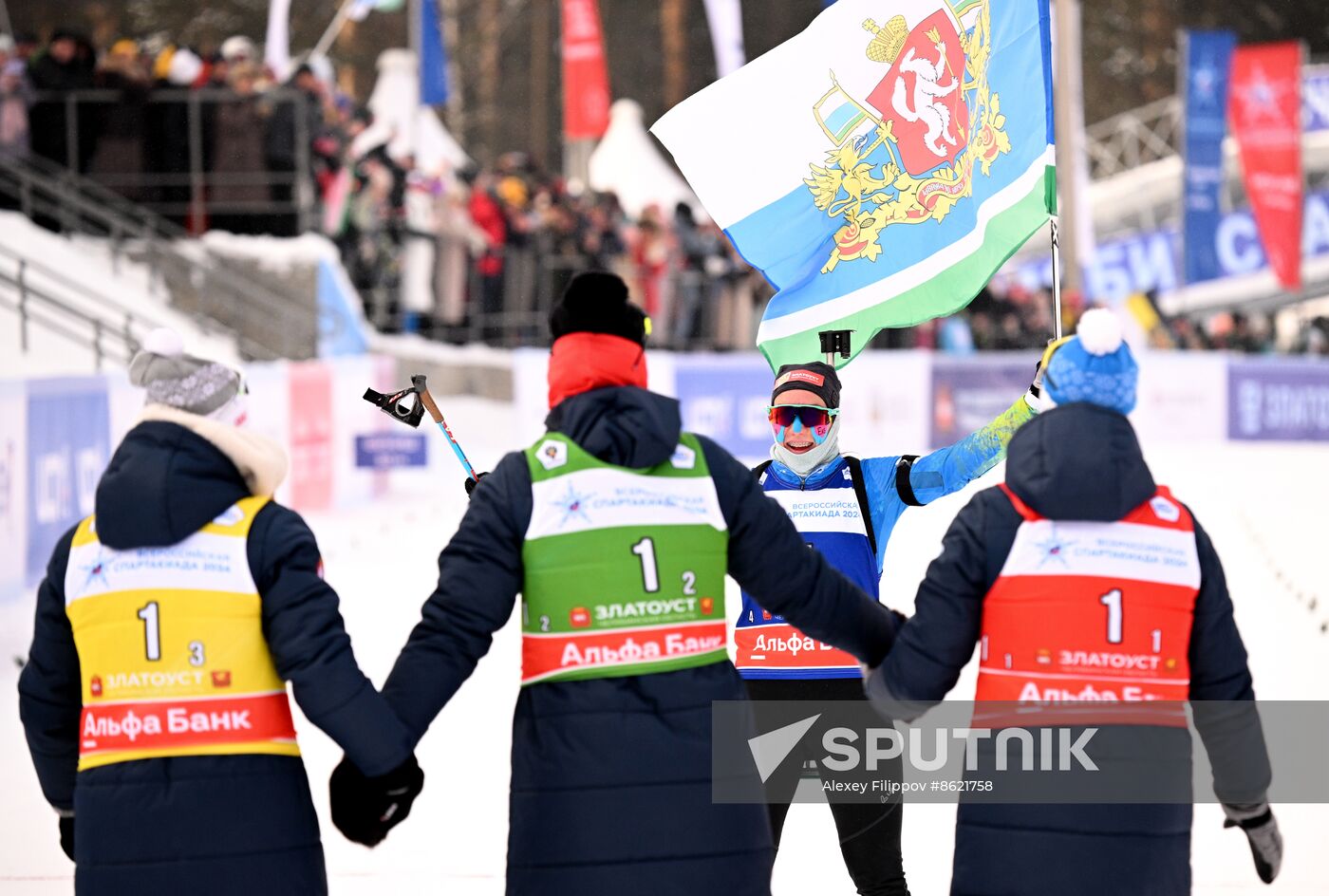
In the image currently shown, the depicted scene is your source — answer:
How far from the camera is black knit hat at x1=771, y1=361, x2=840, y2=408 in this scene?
5074mm

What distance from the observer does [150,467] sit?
3.32 metres

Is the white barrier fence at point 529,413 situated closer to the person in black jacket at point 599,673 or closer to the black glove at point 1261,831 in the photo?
the person in black jacket at point 599,673

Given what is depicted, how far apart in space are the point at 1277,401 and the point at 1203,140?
6.08m

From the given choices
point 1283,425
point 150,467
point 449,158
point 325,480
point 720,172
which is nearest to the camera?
point 150,467

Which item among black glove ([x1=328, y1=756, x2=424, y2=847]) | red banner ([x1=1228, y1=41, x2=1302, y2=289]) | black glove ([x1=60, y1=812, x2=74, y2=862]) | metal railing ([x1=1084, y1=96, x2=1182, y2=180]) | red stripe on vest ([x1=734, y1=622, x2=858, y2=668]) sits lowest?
black glove ([x1=60, y1=812, x2=74, y2=862])

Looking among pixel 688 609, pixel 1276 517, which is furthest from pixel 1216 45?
pixel 688 609

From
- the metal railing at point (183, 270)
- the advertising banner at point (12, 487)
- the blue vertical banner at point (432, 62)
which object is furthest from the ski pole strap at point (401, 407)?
the blue vertical banner at point (432, 62)

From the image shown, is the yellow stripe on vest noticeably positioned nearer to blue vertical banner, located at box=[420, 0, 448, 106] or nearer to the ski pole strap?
the ski pole strap

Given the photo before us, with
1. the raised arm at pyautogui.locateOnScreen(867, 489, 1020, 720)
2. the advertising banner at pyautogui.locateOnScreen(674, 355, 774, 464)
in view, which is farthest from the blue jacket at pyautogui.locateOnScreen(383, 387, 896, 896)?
the advertising banner at pyautogui.locateOnScreen(674, 355, 774, 464)

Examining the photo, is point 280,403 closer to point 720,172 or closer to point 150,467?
point 720,172

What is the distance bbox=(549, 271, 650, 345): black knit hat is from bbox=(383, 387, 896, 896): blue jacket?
0.47ft

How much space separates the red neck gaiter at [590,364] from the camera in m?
3.53

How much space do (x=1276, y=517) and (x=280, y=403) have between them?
28.7 ft

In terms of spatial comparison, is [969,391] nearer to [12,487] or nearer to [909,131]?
[12,487]
